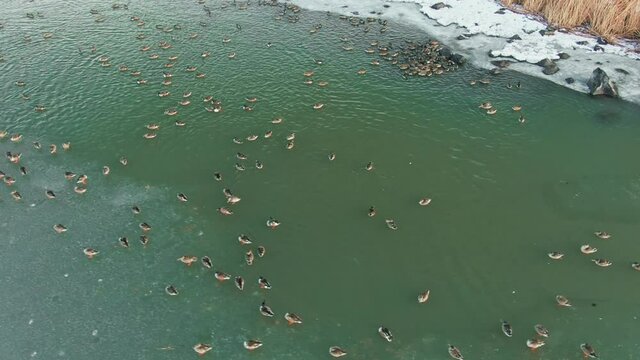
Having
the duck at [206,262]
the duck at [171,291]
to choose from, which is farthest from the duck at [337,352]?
the duck at [171,291]

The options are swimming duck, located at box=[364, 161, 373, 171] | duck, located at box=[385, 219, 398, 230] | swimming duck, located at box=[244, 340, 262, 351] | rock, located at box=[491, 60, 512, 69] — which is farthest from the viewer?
rock, located at box=[491, 60, 512, 69]

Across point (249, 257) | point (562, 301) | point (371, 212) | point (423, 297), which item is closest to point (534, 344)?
point (562, 301)

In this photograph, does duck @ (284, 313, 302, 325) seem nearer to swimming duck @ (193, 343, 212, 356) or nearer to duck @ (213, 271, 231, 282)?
swimming duck @ (193, 343, 212, 356)

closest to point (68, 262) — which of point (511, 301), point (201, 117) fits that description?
point (201, 117)

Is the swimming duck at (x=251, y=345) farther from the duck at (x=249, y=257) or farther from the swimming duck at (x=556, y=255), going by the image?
the swimming duck at (x=556, y=255)

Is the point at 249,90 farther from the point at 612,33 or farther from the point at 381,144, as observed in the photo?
the point at 612,33

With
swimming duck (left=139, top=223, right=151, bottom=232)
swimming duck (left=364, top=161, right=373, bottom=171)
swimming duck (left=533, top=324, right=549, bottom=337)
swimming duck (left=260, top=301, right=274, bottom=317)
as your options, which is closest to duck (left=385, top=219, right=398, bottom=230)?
swimming duck (left=364, top=161, right=373, bottom=171)

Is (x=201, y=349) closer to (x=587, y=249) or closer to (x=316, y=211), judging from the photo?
(x=316, y=211)
